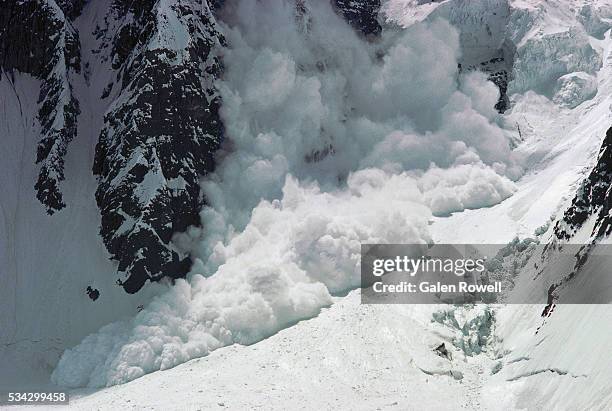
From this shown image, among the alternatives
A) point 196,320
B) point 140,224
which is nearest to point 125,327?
point 196,320

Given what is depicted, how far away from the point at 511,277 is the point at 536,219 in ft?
29.0

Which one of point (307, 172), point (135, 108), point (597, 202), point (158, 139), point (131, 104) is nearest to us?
point (597, 202)

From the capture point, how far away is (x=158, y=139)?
96.8 metres

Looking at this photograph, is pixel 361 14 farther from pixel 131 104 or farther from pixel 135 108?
pixel 135 108

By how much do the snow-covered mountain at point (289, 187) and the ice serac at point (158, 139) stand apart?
286mm

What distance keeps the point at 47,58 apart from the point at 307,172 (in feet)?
135

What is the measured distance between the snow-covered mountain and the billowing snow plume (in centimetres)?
31

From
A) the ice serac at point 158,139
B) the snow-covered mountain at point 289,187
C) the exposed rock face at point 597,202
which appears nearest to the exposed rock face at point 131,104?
the ice serac at point 158,139

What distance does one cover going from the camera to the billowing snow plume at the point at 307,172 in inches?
3278

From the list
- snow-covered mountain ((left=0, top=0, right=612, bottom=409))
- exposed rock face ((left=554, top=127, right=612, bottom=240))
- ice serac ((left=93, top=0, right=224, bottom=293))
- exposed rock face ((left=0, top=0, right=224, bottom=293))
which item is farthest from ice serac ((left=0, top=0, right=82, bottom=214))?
exposed rock face ((left=554, top=127, right=612, bottom=240))

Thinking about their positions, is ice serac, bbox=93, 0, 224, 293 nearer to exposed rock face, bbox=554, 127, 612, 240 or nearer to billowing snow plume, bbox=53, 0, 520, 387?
billowing snow plume, bbox=53, 0, 520, 387

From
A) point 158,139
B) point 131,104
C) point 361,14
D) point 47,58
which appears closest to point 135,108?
point 131,104

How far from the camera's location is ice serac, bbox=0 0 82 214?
104 meters

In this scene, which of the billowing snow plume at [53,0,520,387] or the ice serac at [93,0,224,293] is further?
the ice serac at [93,0,224,293]
